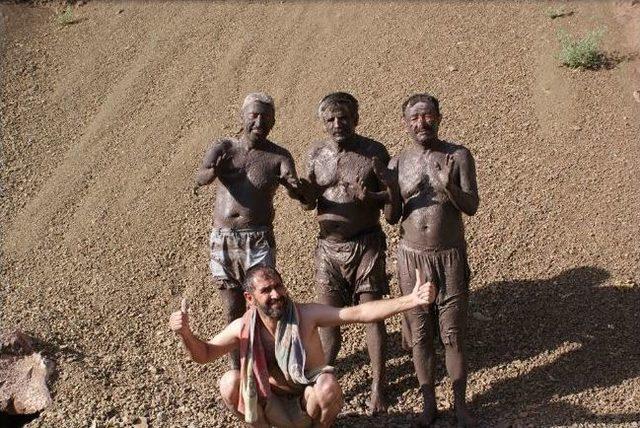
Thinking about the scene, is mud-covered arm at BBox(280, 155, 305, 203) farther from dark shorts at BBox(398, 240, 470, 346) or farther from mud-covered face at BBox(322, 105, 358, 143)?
dark shorts at BBox(398, 240, 470, 346)

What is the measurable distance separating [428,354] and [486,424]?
0.52 m

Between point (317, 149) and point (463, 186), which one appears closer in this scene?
point (463, 186)

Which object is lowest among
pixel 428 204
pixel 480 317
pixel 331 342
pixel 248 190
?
A: pixel 480 317

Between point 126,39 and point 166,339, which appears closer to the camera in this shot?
point 166,339

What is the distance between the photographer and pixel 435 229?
4.61m

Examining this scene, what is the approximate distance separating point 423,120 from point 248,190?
41.5 inches

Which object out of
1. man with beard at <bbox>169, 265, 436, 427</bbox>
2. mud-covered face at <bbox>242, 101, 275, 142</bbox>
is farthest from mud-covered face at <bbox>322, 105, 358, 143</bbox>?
man with beard at <bbox>169, 265, 436, 427</bbox>

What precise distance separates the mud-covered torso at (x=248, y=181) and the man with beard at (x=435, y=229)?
27.3 inches

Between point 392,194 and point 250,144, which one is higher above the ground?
point 250,144

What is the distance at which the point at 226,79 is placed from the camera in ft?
32.1

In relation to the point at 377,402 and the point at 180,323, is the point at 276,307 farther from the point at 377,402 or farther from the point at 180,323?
the point at 377,402

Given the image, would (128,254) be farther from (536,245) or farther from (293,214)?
(536,245)

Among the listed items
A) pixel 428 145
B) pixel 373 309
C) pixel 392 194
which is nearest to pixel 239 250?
pixel 392 194

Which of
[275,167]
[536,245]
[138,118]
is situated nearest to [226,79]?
[138,118]
